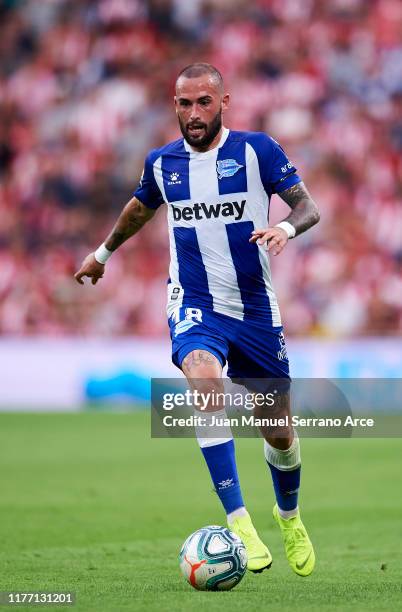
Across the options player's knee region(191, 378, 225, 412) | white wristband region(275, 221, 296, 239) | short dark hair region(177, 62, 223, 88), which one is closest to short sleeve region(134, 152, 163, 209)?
short dark hair region(177, 62, 223, 88)

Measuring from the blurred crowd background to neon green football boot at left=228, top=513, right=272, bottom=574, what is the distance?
11520mm

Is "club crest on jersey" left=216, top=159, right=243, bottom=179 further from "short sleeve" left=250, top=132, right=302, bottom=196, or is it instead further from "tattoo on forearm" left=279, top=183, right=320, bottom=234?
Answer: "tattoo on forearm" left=279, top=183, right=320, bottom=234

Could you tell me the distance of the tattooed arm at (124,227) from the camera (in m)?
6.99

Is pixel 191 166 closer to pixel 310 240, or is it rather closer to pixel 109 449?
pixel 109 449

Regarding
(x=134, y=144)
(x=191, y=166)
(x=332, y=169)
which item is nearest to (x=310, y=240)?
(x=332, y=169)

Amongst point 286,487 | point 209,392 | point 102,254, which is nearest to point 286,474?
point 286,487

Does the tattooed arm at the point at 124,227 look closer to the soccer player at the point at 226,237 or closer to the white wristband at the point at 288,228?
the soccer player at the point at 226,237

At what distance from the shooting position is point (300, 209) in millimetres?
6371

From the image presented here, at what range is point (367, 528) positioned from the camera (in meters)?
8.56

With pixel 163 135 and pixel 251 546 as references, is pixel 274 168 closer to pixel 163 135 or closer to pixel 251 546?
pixel 251 546

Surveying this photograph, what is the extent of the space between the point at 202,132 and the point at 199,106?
15 cm

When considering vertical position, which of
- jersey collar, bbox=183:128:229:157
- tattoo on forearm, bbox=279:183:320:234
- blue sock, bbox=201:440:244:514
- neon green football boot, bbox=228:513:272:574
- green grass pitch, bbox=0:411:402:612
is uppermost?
jersey collar, bbox=183:128:229:157

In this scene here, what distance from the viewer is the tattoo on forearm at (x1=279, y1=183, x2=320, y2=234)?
6250mm

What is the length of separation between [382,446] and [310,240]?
16.4 ft
